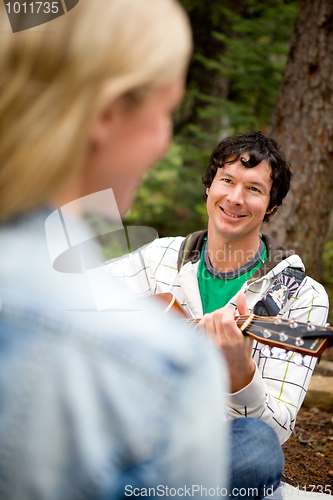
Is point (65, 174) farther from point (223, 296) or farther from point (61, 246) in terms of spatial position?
point (223, 296)

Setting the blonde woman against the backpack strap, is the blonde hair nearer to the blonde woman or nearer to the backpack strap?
the blonde woman

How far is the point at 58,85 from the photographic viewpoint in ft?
1.96

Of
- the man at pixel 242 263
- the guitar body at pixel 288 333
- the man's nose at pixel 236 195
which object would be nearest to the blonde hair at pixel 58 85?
the guitar body at pixel 288 333

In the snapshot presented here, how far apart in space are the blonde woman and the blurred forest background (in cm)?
321

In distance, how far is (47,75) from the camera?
1.96 feet

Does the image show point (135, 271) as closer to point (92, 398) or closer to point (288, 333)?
point (288, 333)

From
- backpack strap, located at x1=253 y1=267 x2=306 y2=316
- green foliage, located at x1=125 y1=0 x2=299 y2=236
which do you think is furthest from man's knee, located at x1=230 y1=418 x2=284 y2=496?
green foliage, located at x1=125 y1=0 x2=299 y2=236

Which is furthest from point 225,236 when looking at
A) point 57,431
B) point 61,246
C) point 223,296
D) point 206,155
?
point 206,155

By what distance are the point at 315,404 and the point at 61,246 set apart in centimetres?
303

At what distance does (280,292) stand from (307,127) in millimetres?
2220

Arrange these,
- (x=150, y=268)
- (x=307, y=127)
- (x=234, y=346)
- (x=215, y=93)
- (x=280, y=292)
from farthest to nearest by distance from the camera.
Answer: (x=215, y=93), (x=307, y=127), (x=150, y=268), (x=280, y=292), (x=234, y=346)

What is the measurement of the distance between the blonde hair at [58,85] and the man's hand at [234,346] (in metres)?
1.04

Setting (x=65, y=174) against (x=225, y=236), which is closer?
(x=65, y=174)

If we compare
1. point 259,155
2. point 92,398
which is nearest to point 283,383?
point 259,155
